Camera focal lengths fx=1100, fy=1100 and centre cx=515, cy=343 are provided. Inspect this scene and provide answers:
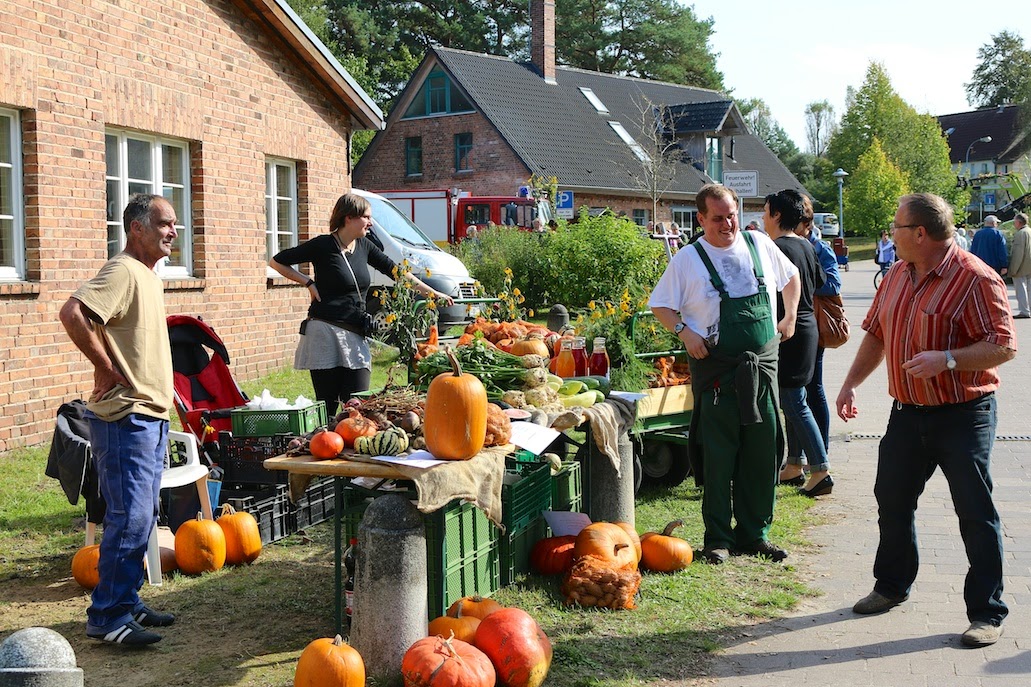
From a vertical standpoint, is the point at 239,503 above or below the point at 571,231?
below

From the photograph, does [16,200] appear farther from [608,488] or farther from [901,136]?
[901,136]

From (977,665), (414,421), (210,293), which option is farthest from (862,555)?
(210,293)

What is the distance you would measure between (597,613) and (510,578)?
50 cm

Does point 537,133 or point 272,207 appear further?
point 537,133

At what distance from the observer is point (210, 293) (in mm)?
12508

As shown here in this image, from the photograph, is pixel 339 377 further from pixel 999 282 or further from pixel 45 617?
pixel 999 282

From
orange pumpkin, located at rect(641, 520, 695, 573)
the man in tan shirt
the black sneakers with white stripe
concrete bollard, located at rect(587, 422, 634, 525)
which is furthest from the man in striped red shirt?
the black sneakers with white stripe

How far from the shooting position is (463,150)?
3919 centimetres

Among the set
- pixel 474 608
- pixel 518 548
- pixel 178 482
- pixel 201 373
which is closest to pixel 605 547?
pixel 518 548

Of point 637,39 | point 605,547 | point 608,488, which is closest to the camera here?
point 605,547

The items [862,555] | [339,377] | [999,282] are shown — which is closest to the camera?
[999,282]

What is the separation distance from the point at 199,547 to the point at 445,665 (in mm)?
2466

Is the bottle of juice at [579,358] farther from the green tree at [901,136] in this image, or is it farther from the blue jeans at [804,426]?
the green tree at [901,136]

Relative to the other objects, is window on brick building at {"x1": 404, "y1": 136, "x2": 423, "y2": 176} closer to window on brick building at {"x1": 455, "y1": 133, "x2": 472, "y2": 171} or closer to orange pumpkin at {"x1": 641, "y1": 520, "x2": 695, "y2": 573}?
window on brick building at {"x1": 455, "y1": 133, "x2": 472, "y2": 171}
